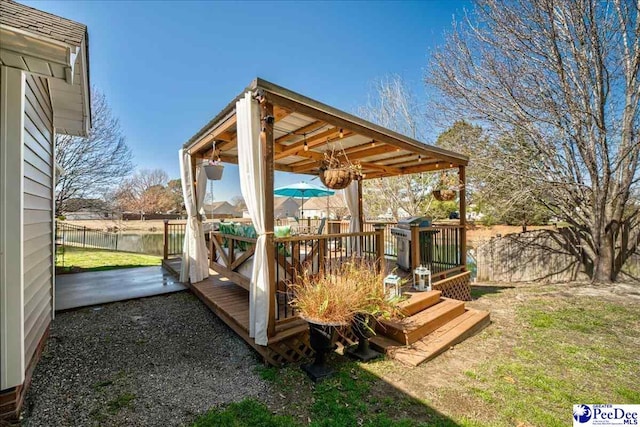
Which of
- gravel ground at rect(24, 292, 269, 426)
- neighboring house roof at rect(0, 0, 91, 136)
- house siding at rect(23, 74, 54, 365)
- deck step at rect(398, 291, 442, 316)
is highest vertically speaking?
neighboring house roof at rect(0, 0, 91, 136)

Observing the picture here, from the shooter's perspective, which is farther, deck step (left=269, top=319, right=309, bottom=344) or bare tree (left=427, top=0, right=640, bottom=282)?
bare tree (left=427, top=0, right=640, bottom=282)

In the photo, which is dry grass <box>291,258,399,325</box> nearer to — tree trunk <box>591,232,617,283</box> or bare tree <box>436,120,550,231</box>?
bare tree <box>436,120,550,231</box>

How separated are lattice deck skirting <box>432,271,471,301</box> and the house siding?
5826mm

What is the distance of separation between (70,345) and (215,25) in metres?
7.40

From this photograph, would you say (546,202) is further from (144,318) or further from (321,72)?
(144,318)

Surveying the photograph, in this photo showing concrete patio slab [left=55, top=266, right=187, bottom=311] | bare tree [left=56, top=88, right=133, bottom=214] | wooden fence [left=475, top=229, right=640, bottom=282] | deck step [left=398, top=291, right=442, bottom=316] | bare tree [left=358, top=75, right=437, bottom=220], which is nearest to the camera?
deck step [left=398, top=291, right=442, bottom=316]

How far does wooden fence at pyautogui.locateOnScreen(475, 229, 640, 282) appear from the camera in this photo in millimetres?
7871

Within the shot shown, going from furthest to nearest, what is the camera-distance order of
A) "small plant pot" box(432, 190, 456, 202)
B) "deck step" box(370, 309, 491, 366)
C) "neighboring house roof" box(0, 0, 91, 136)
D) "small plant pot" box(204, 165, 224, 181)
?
1. "small plant pot" box(432, 190, 456, 202)
2. "small plant pot" box(204, 165, 224, 181)
3. "deck step" box(370, 309, 491, 366)
4. "neighboring house roof" box(0, 0, 91, 136)

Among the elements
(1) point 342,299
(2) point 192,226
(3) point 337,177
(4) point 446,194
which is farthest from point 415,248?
(2) point 192,226

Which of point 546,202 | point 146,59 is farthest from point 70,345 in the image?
point 546,202

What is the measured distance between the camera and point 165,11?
6277 mm

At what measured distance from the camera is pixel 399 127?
12.0 m
